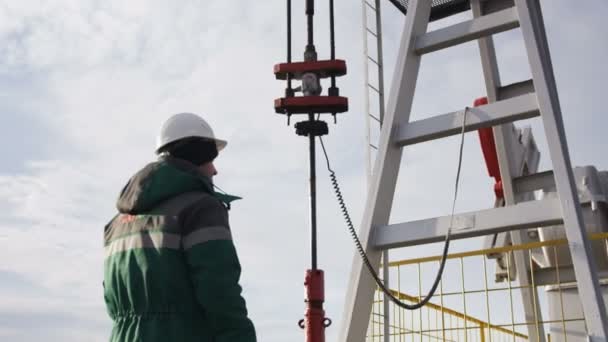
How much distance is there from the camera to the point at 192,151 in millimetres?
2883

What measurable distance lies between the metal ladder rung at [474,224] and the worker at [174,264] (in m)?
1.24

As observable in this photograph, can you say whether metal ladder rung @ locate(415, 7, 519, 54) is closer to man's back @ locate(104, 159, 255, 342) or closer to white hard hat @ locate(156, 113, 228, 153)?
white hard hat @ locate(156, 113, 228, 153)

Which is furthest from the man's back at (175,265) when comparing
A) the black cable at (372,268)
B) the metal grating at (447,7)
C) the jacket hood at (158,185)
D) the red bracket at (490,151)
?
the metal grating at (447,7)

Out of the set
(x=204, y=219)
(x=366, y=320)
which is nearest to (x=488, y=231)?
(x=366, y=320)

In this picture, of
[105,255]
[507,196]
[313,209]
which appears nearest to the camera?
[105,255]

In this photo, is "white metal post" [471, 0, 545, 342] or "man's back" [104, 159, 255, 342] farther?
"white metal post" [471, 0, 545, 342]

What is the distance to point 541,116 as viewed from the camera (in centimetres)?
359

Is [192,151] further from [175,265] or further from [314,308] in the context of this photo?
[314,308]

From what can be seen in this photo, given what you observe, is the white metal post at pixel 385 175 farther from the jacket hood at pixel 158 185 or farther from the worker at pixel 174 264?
the jacket hood at pixel 158 185

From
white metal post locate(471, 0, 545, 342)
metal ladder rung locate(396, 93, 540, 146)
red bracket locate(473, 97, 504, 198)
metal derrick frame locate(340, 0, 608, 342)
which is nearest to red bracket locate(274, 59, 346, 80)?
metal derrick frame locate(340, 0, 608, 342)

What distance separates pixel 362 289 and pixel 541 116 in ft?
4.04

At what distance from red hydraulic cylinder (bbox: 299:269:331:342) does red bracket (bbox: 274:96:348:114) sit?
3.09 ft

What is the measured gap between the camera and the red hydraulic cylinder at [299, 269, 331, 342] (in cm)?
396

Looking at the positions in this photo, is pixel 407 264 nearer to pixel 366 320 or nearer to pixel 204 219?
pixel 366 320
